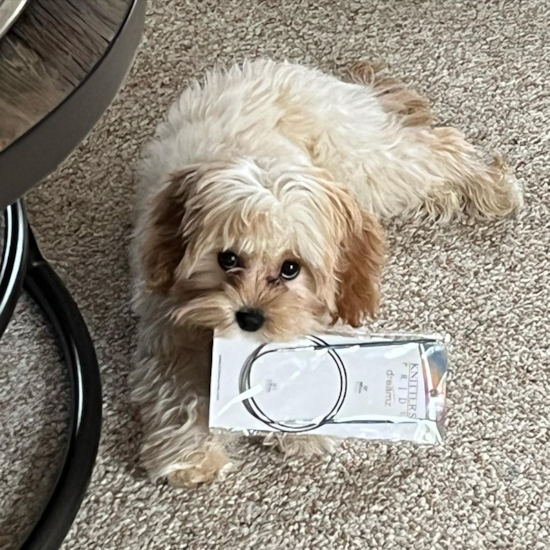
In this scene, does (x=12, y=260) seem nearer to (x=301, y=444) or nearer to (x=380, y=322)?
(x=301, y=444)

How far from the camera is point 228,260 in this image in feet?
3.44

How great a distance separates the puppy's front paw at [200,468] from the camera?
3.89 feet

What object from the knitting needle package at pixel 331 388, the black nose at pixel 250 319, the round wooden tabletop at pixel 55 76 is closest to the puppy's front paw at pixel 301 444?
the knitting needle package at pixel 331 388

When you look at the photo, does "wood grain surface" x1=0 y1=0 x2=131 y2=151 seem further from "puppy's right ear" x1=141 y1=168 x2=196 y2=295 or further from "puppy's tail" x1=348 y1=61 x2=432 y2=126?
"puppy's tail" x1=348 y1=61 x2=432 y2=126

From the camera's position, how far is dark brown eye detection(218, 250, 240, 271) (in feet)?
3.43

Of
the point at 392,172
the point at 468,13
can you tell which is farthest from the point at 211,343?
the point at 468,13

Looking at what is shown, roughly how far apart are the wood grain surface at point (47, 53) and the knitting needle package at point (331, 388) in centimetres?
57

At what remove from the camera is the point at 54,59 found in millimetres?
550

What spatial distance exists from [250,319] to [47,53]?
538 millimetres

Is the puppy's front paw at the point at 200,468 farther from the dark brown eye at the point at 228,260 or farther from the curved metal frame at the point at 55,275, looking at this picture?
the dark brown eye at the point at 228,260

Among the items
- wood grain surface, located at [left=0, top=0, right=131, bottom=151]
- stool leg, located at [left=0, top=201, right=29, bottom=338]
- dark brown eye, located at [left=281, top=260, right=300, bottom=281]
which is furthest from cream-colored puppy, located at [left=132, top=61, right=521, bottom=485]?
wood grain surface, located at [left=0, top=0, right=131, bottom=151]

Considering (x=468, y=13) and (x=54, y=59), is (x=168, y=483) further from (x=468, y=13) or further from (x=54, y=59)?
(x=468, y=13)

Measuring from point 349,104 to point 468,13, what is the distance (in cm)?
54

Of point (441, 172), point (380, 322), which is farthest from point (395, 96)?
point (380, 322)
